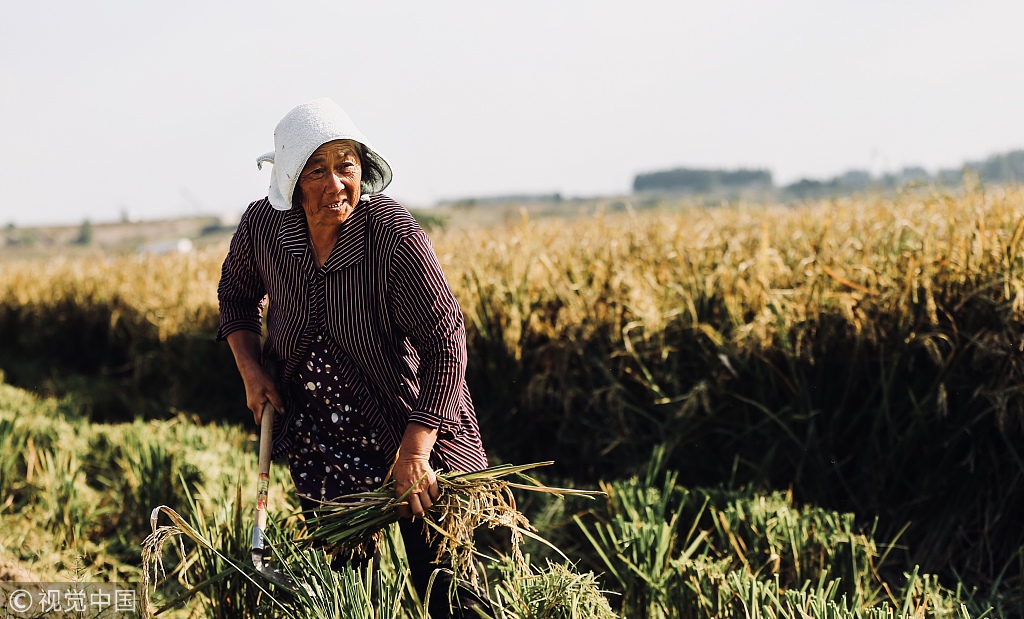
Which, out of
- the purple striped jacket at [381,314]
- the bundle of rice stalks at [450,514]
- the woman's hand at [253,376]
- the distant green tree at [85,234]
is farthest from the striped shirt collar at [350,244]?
the distant green tree at [85,234]

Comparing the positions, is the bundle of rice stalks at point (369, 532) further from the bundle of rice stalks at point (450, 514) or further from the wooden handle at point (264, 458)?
the wooden handle at point (264, 458)

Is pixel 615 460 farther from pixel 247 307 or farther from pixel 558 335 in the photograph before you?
pixel 247 307

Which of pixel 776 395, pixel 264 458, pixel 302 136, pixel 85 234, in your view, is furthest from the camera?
pixel 85 234

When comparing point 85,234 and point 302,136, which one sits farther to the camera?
point 85,234

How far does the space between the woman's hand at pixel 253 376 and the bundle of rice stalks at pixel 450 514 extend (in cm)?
33

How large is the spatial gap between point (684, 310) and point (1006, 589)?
1.57m

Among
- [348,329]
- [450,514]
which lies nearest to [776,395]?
[450,514]

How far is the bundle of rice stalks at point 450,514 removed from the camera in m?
2.16

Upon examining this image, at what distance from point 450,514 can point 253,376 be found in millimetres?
647

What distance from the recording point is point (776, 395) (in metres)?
3.77

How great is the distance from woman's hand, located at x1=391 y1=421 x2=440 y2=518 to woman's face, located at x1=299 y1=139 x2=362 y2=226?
20.8 inches

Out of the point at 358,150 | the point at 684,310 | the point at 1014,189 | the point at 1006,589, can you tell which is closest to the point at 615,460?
the point at 684,310

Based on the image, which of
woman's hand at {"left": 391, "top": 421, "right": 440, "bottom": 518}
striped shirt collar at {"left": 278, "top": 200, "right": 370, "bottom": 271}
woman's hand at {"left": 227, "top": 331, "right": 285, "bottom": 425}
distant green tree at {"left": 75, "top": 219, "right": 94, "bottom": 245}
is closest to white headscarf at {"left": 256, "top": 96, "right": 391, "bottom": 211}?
striped shirt collar at {"left": 278, "top": 200, "right": 370, "bottom": 271}

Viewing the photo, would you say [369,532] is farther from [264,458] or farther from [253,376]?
[253,376]
